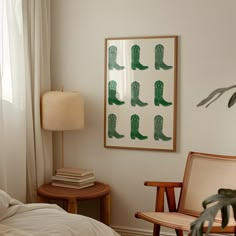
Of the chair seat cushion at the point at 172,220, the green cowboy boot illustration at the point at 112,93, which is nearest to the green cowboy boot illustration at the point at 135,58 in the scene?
the green cowboy boot illustration at the point at 112,93

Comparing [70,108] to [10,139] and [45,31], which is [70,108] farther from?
[45,31]

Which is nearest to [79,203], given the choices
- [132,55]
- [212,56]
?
[132,55]

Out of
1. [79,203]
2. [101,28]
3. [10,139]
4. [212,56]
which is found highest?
[101,28]

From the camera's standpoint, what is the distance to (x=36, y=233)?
6.99ft

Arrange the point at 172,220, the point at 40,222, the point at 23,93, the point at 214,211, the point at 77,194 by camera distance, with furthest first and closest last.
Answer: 1. the point at 23,93
2. the point at 77,194
3. the point at 172,220
4. the point at 40,222
5. the point at 214,211

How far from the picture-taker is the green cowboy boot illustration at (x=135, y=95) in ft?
11.9

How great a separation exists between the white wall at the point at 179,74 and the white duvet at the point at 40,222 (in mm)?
1226

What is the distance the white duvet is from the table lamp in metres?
0.97

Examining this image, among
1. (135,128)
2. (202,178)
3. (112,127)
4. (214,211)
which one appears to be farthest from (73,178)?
(214,211)

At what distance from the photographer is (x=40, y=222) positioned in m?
2.29

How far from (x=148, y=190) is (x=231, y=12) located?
5.20ft

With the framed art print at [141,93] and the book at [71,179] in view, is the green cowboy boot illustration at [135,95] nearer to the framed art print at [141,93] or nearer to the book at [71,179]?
the framed art print at [141,93]

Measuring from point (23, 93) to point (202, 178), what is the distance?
1.54 m

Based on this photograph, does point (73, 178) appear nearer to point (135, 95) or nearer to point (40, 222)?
point (135, 95)
